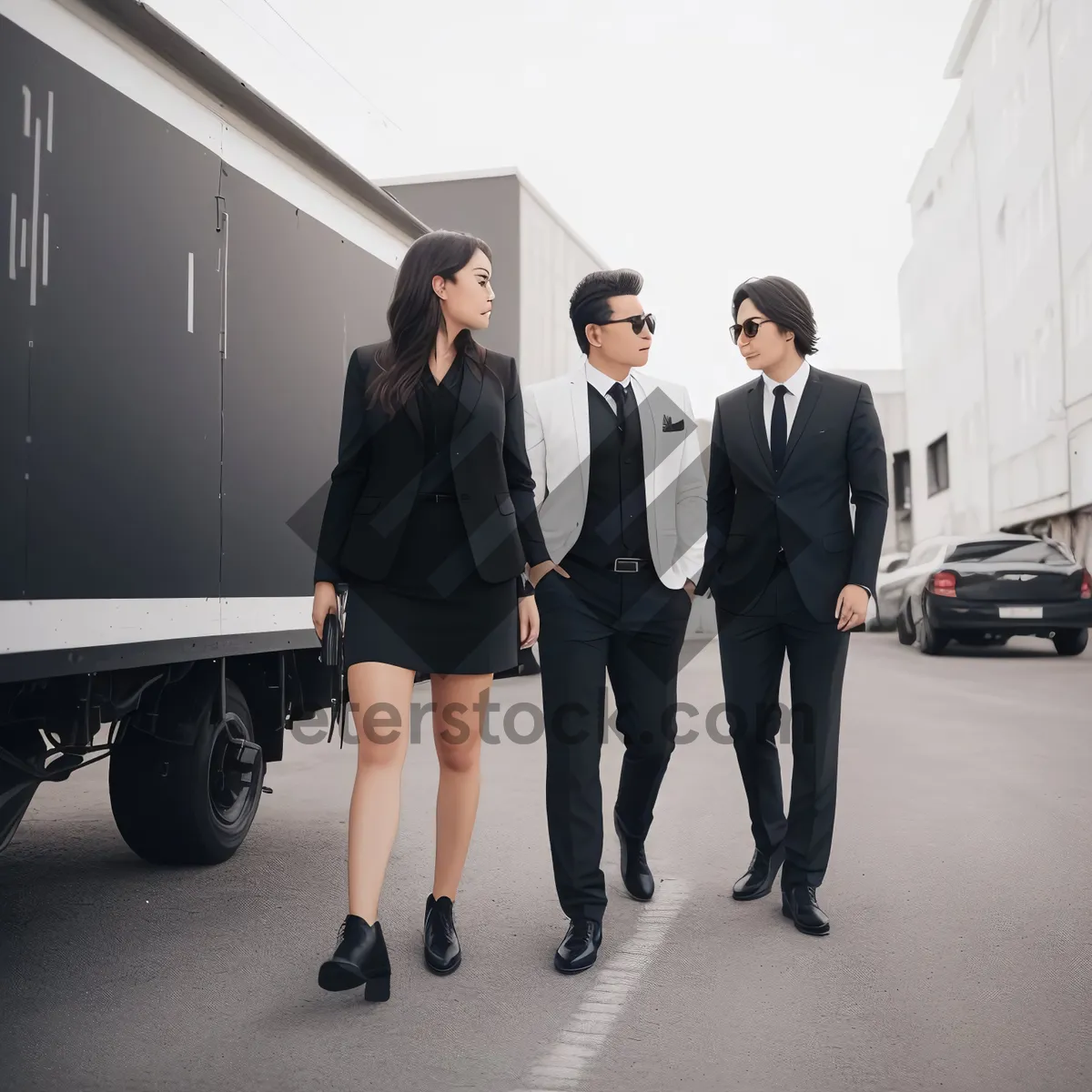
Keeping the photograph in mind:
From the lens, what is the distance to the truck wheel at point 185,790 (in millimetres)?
4605

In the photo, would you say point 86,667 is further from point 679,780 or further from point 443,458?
point 679,780

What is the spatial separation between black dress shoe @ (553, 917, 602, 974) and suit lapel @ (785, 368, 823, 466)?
1598 millimetres

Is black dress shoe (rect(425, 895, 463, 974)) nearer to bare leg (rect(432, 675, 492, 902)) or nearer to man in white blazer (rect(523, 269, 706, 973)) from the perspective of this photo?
bare leg (rect(432, 675, 492, 902))

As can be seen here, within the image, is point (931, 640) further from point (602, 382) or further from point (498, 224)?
point (602, 382)

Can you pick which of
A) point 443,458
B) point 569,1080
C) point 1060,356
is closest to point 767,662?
point 443,458

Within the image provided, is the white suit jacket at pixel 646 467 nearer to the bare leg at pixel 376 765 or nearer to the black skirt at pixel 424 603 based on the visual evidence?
the black skirt at pixel 424 603

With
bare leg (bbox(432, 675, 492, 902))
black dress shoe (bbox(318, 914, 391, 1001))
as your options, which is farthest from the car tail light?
black dress shoe (bbox(318, 914, 391, 1001))

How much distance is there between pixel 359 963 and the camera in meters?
3.07

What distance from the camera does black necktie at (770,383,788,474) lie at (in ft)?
13.2

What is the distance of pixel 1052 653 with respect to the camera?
14.5 m

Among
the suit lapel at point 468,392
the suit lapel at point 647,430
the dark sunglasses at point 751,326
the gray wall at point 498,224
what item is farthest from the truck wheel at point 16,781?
the gray wall at point 498,224

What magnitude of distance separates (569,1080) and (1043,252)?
25.3m

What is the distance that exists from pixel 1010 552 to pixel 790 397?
1094 cm

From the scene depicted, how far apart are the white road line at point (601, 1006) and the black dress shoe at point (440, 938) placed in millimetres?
412
